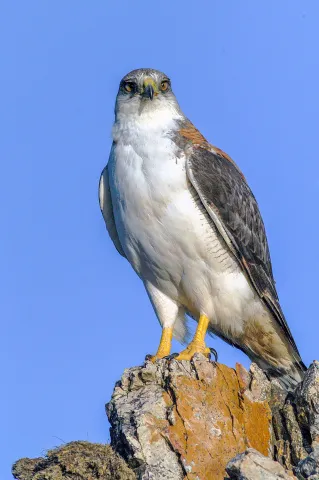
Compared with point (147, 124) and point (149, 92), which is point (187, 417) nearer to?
point (147, 124)

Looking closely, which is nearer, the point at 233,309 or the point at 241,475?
the point at 241,475

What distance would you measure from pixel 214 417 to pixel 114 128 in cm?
368

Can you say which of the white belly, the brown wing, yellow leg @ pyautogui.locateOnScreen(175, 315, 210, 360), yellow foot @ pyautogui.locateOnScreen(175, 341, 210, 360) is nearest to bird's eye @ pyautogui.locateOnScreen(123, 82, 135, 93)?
the white belly

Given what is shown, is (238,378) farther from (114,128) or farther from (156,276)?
(114,128)

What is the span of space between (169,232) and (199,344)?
1.25 meters

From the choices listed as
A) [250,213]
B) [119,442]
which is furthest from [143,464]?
[250,213]

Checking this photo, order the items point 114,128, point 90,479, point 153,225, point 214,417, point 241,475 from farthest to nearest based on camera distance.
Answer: point 114,128 < point 153,225 < point 214,417 < point 90,479 < point 241,475

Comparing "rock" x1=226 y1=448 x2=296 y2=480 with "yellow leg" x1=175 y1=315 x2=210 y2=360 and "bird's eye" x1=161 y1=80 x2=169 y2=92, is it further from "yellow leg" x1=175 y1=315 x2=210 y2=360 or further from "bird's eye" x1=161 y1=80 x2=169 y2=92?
"bird's eye" x1=161 y1=80 x2=169 y2=92

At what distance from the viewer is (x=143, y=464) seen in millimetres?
8539

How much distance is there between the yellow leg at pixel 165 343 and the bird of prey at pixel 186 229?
1 cm

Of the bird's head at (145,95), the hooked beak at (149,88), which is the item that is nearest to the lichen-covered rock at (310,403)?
the bird's head at (145,95)

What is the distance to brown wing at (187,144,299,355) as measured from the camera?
10406 millimetres

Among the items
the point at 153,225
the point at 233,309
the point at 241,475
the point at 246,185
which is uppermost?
the point at 246,185

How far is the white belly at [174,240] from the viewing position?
33.6 ft
